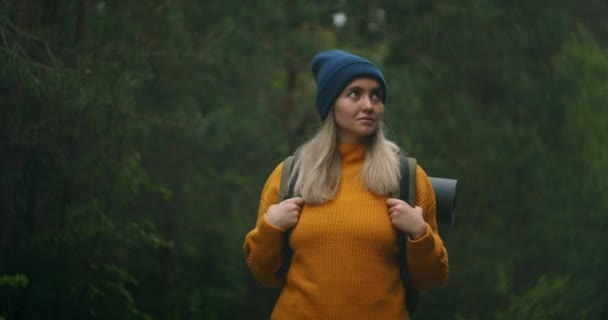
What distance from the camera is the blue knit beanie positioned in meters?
3.62

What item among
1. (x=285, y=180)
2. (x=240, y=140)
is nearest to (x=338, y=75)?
(x=285, y=180)

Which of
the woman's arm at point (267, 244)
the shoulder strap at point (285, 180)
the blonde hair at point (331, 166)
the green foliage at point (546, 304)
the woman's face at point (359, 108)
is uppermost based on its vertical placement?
the woman's face at point (359, 108)

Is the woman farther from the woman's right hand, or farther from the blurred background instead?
the blurred background

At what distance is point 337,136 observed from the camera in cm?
371

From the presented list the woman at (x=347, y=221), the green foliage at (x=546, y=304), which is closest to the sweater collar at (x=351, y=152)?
the woman at (x=347, y=221)

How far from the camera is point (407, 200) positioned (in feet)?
11.5

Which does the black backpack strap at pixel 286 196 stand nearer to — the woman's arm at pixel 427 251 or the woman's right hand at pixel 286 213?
the woman's right hand at pixel 286 213

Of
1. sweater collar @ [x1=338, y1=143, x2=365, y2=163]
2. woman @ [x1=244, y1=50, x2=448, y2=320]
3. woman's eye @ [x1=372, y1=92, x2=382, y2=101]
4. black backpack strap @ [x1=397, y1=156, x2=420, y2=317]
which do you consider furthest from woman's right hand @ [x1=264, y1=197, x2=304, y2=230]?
woman's eye @ [x1=372, y1=92, x2=382, y2=101]

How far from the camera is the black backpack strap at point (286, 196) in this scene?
361 cm

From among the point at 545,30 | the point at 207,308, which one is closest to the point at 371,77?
the point at 545,30

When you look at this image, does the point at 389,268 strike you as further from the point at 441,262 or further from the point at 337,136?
the point at 337,136

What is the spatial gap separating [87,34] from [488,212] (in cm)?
366

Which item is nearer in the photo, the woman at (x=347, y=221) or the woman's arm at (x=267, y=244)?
the woman at (x=347, y=221)

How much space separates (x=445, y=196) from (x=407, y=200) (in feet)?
0.67
